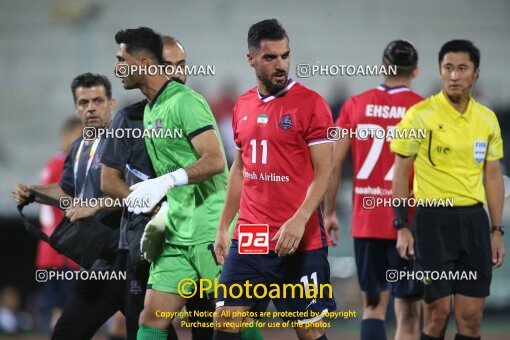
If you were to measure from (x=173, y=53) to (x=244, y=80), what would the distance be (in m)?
5.54

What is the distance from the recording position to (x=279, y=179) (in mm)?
5992

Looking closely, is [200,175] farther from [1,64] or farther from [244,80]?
[1,64]

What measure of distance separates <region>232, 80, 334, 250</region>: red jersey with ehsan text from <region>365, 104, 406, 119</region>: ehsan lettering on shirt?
1.71m

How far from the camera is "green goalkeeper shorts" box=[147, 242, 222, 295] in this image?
20.4ft

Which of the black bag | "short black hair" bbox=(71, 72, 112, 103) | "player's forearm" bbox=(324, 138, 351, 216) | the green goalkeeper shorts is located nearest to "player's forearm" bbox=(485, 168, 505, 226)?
"player's forearm" bbox=(324, 138, 351, 216)

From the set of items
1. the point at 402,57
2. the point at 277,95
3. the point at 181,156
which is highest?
the point at 402,57

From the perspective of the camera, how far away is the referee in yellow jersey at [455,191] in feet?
22.2

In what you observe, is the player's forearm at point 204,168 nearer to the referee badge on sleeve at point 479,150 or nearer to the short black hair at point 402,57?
the referee badge on sleeve at point 479,150

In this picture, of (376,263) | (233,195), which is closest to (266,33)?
(233,195)

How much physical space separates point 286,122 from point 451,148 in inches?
56.7

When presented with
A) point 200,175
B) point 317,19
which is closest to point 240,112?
point 200,175

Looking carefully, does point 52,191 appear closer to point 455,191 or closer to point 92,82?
point 92,82

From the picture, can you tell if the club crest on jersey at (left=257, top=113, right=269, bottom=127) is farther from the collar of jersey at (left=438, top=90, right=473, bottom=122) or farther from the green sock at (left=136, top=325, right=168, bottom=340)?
the collar of jersey at (left=438, top=90, right=473, bottom=122)

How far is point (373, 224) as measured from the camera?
7.70 m
